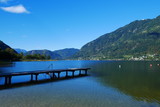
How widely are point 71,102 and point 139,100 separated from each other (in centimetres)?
1035

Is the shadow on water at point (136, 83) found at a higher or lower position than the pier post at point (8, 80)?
lower

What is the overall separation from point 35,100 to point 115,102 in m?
11.4

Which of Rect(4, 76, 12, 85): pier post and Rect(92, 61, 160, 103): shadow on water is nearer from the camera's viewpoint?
Rect(92, 61, 160, 103): shadow on water

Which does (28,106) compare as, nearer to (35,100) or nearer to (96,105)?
→ (35,100)

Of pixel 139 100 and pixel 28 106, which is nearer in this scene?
pixel 28 106

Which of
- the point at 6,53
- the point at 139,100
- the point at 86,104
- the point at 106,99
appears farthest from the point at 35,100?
the point at 6,53

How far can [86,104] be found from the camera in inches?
867

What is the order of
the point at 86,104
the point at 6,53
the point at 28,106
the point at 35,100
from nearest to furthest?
the point at 28,106, the point at 86,104, the point at 35,100, the point at 6,53

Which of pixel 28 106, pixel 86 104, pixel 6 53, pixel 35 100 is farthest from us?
pixel 6 53

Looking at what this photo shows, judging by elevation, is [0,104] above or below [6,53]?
below

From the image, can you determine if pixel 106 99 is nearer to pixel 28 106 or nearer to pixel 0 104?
pixel 28 106

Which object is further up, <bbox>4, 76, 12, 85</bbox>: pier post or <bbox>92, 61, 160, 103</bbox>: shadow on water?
<bbox>4, 76, 12, 85</bbox>: pier post

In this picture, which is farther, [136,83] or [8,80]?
[136,83]

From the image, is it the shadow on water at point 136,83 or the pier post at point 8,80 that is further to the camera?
the pier post at point 8,80
